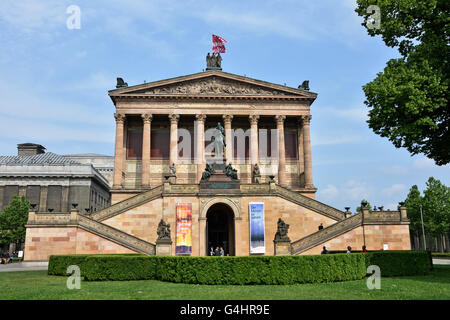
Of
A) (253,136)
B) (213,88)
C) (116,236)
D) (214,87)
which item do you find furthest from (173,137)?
(116,236)

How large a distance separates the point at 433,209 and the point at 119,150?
161 ft

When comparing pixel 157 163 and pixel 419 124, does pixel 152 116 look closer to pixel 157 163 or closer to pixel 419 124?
pixel 157 163

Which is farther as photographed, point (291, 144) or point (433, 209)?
point (433, 209)

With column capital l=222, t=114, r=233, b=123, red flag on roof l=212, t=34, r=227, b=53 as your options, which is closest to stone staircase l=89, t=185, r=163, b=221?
column capital l=222, t=114, r=233, b=123

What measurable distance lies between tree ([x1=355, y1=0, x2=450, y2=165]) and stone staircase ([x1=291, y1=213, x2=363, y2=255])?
35.3 ft

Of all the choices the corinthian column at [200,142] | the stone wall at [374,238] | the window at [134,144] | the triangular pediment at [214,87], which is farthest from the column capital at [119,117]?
→ the stone wall at [374,238]

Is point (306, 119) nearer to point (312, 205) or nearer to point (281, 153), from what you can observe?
point (281, 153)

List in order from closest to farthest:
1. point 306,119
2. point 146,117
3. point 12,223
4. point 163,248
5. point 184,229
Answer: point 163,248 → point 184,229 → point 146,117 → point 306,119 → point 12,223

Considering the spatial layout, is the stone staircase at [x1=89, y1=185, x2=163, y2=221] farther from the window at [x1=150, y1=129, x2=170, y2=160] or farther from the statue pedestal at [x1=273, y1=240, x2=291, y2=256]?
the window at [x1=150, y1=129, x2=170, y2=160]

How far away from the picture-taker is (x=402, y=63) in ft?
72.3

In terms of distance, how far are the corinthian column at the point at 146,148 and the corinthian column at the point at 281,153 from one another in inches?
652

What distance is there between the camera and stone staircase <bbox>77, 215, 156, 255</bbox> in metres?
29.6

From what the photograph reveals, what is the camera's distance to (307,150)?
164 feet
